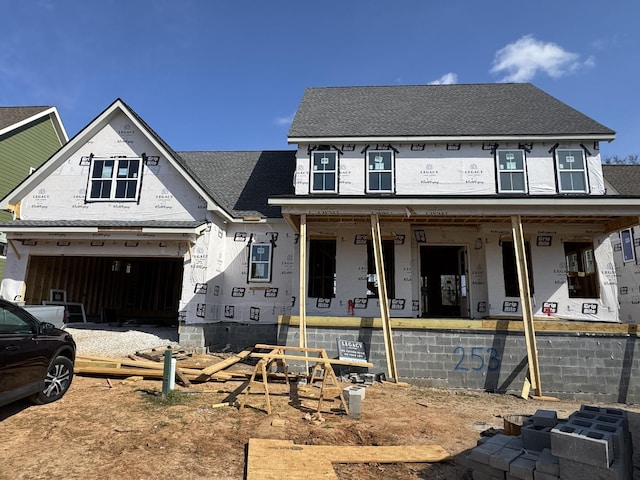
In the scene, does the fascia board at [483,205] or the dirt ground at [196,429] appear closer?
the dirt ground at [196,429]

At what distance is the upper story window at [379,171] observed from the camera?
13.7 metres

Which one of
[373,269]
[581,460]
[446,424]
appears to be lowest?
[446,424]

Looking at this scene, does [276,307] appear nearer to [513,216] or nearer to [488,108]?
[513,216]

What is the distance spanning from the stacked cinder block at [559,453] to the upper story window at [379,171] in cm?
950

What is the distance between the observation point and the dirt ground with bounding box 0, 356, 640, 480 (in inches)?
189

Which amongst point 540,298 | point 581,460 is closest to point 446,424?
point 581,460

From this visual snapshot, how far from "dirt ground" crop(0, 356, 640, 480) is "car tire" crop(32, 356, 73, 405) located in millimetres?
146

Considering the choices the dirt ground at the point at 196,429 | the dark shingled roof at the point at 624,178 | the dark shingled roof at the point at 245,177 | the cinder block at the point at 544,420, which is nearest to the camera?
the dirt ground at the point at 196,429

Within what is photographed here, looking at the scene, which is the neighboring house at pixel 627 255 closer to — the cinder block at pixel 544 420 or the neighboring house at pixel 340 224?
the neighboring house at pixel 340 224

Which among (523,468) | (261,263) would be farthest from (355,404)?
(261,263)

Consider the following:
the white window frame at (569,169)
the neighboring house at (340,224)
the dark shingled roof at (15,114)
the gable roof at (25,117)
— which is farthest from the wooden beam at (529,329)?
the dark shingled roof at (15,114)

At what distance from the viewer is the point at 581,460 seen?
3975 millimetres

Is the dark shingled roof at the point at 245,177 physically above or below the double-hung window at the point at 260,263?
above

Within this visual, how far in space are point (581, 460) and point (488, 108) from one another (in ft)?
46.7
